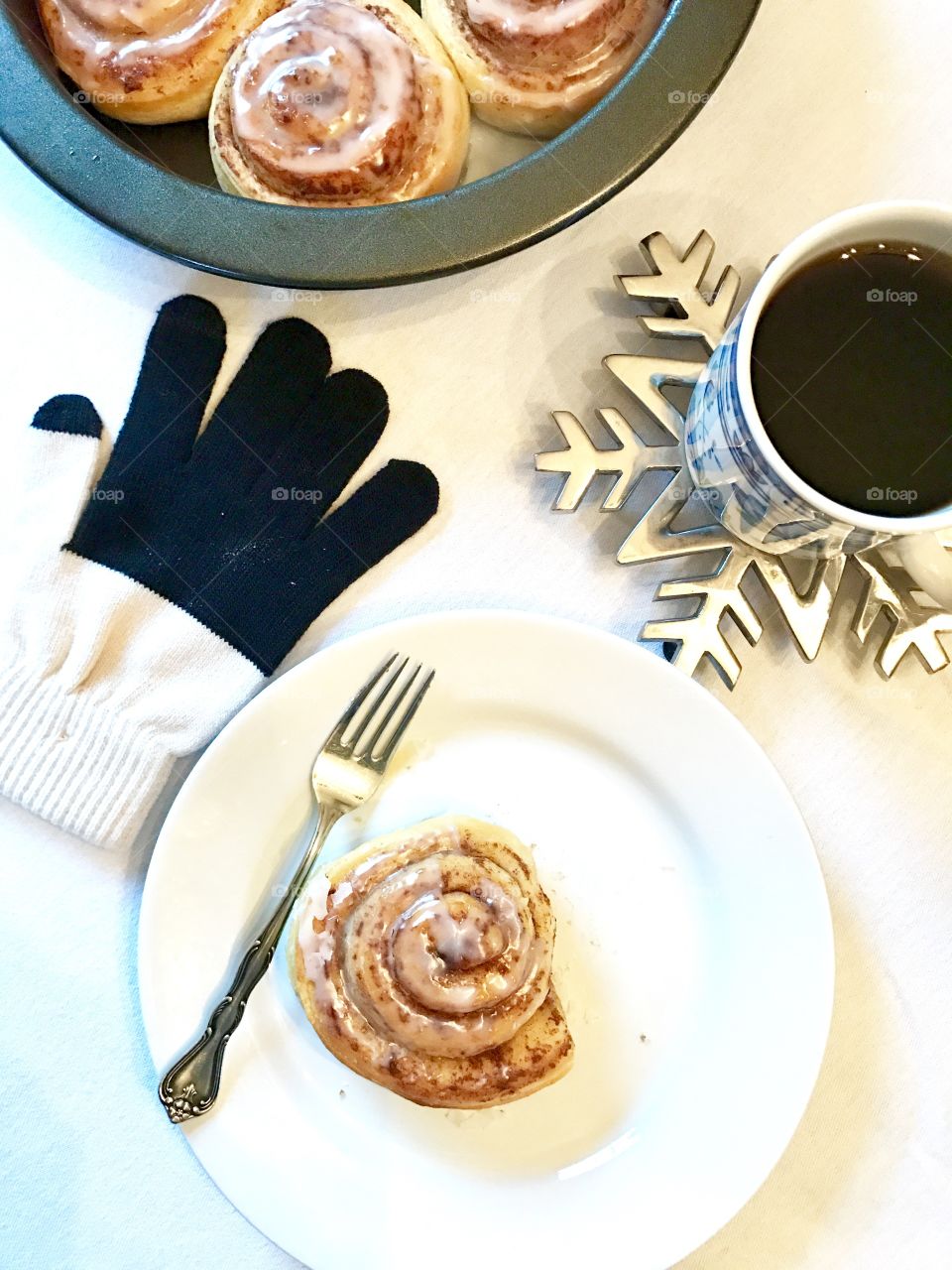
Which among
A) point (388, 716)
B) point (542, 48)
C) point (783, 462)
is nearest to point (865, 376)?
point (783, 462)

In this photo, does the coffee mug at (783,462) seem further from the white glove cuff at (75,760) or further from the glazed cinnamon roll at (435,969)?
the white glove cuff at (75,760)

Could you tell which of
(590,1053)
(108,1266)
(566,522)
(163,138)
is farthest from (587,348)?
(108,1266)

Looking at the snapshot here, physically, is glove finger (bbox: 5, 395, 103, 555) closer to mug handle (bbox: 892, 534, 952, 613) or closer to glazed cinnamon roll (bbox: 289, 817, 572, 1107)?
glazed cinnamon roll (bbox: 289, 817, 572, 1107)

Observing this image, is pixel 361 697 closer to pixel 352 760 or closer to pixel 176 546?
pixel 352 760

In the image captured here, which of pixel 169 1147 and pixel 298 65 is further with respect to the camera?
pixel 169 1147

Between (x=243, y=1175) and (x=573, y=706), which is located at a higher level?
(x=573, y=706)

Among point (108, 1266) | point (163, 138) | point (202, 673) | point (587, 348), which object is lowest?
point (108, 1266)

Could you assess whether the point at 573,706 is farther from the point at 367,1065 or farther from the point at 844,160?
the point at 844,160
